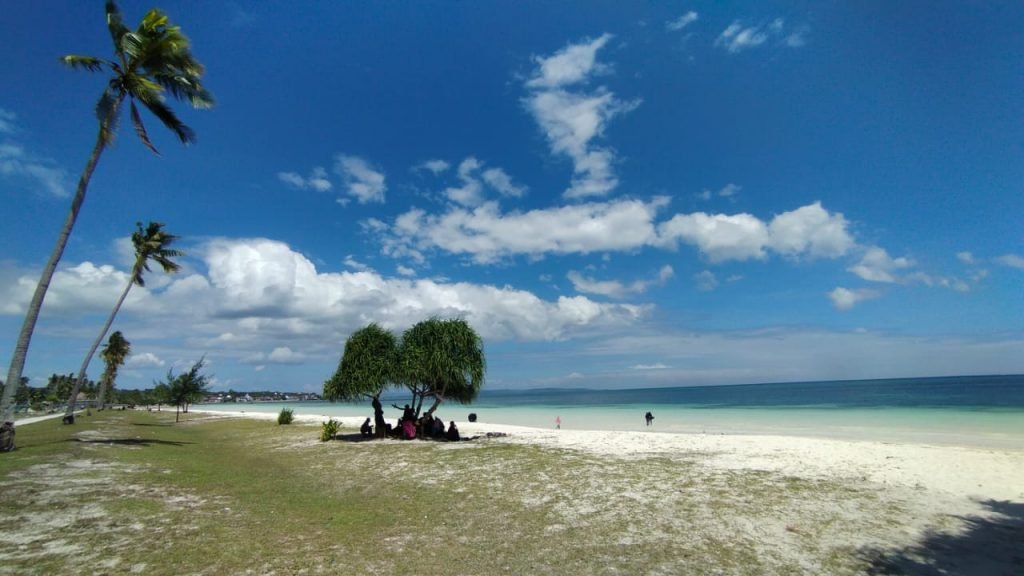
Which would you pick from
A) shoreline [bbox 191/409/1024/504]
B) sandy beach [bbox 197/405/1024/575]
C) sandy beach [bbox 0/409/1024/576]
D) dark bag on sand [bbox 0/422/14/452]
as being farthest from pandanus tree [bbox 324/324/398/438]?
dark bag on sand [bbox 0/422/14/452]

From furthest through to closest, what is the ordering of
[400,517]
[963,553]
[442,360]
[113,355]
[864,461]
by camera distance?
[113,355], [442,360], [864,461], [400,517], [963,553]

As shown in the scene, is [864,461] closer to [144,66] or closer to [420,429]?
[420,429]

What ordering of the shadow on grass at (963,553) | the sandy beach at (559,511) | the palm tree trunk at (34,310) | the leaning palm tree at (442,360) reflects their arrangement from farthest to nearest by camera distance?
the leaning palm tree at (442,360) < the palm tree trunk at (34,310) < the sandy beach at (559,511) < the shadow on grass at (963,553)

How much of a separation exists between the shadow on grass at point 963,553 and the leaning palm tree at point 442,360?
704 inches

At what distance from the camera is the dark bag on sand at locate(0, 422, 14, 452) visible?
1608cm

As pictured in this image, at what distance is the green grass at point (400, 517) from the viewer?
689cm

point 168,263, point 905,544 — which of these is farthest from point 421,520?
point 168,263

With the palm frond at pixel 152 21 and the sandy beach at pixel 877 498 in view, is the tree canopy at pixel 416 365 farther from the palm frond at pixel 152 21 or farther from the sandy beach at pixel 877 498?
the palm frond at pixel 152 21

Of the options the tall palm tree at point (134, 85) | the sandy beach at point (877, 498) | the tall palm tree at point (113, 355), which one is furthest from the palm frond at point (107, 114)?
the tall palm tree at point (113, 355)

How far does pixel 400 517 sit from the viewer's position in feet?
31.2

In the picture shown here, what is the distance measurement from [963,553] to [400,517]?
30.8 ft

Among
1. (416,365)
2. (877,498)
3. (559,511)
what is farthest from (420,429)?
(877,498)

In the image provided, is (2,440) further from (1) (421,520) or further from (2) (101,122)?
(1) (421,520)

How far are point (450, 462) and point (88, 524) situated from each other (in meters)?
9.83
